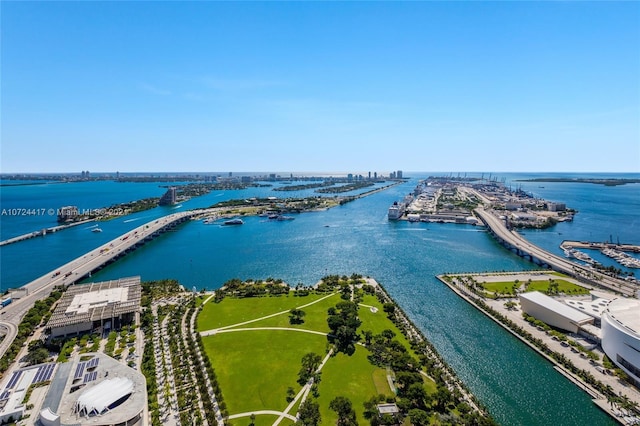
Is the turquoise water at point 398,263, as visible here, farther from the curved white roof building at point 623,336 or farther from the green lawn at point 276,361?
the green lawn at point 276,361

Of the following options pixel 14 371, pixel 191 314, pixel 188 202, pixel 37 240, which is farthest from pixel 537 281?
pixel 188 202

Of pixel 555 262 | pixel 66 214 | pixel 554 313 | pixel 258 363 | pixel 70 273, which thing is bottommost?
pixel 258 363

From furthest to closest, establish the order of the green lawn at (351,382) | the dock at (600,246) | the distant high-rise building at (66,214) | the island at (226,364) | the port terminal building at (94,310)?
the distant high-rise building at (66,214), the dock at (600,246), the port terminal building at (94,310), the green lawn at (351,382), the island at (226,364)

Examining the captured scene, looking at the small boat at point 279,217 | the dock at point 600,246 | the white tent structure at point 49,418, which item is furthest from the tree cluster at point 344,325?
the small boat at point 279,217

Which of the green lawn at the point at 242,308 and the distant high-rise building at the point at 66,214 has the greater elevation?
the distant high-rise building at the point at 66,214

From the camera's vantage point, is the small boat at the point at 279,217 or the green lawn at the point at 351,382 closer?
the green lawn at the point at 351,382

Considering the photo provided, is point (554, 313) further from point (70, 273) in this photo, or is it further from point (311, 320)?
point (70, 273)

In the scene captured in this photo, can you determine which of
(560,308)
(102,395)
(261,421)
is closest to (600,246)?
(560,308)
